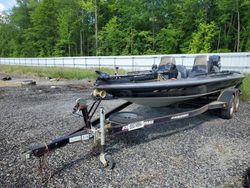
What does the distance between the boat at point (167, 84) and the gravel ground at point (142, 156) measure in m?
0.70

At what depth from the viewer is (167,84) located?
4695mm

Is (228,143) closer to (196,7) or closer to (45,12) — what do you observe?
(196,7)

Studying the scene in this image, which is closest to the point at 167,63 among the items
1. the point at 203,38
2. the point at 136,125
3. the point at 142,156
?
the point at 136,125

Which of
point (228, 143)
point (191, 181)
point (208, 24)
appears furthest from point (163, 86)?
point (208, 24)

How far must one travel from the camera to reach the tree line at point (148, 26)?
2800 centimetres

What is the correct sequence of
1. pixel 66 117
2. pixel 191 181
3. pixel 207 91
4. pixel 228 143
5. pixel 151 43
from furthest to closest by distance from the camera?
pixel 151 43 → pixel 66 117 → pixel 207 91 → pixel 228 143 → pixel 191 181

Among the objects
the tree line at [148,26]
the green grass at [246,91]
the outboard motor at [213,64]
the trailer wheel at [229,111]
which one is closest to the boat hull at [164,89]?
the trailer wheel at [229,111]

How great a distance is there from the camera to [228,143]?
448 cm

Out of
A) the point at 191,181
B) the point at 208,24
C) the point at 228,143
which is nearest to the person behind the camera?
the point at 191,181

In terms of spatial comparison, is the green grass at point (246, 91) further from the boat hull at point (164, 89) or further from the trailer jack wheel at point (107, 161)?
the trailer jack wheel at point (107, 161)

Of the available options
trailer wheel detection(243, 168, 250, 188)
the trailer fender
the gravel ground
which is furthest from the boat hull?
trailer wheel detection(243, 168, 250, 188)

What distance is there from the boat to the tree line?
22121 mm

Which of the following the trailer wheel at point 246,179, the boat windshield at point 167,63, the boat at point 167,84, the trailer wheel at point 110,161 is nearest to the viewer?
the trailer wheel at point 246,179

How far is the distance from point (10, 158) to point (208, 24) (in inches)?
1110
